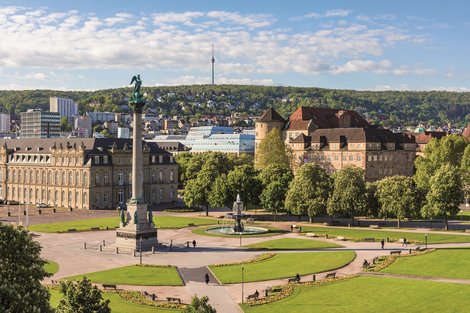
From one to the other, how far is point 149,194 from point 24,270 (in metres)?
126

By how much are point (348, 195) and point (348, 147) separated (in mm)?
61947

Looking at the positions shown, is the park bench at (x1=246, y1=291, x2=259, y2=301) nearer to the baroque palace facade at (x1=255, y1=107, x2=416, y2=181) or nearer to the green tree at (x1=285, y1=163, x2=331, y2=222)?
the green tree at (x1=285, y1=163, x2=331, y2=222)

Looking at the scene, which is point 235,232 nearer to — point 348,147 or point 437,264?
point 437,264

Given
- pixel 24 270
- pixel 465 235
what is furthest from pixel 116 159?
pixel 24 270

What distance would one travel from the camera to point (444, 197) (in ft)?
339

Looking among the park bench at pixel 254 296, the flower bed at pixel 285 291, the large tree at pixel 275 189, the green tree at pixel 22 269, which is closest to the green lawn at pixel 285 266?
the flower bed at pixel 285 291

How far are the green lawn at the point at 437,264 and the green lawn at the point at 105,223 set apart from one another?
49.1 m

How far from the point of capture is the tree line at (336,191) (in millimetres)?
104438

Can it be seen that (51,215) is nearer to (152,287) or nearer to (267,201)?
(267,201)

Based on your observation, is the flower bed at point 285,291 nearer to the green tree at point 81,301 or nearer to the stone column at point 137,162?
the green tree at point 81,301

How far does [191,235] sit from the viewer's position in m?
101

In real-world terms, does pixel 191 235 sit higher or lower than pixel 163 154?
lower

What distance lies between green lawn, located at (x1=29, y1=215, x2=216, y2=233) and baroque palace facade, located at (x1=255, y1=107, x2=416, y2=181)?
56.7m

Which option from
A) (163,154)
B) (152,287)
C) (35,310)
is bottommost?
(152,287)
